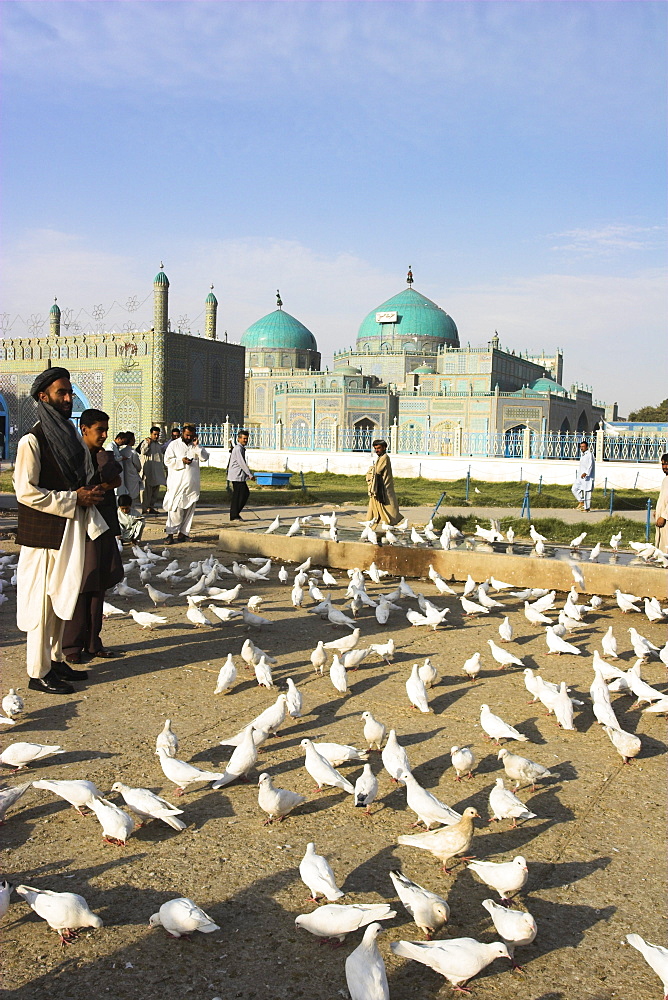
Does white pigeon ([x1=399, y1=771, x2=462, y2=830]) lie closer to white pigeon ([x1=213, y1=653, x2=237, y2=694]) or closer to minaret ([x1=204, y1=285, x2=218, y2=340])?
white pigeon ([x1=213, y1=653, x2=237, y2=694])

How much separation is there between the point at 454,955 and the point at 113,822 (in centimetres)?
119

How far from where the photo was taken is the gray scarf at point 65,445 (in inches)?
156

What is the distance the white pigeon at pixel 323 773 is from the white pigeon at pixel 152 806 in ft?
1.74

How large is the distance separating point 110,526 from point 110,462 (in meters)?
0.39

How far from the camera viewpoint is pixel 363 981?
6.01 feet

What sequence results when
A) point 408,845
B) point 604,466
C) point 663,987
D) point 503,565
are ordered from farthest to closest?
point 604,466, point 503,565, point 408,845, point 663,987

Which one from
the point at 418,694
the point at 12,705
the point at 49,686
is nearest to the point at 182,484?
the point at 49,686

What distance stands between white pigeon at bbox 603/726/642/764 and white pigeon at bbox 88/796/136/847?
1.96 metres

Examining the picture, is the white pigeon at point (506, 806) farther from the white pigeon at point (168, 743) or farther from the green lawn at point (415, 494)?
the green lawn at point (415, 494)

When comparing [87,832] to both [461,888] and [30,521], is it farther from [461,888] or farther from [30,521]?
[30,521]

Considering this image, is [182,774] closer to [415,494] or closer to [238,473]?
[238,473]

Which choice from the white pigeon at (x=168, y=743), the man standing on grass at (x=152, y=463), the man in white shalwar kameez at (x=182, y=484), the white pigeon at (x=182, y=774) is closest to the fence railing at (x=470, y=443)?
the man standing on grass at (x=152, y=463)

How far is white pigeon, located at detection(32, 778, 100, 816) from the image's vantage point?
2.70 metres

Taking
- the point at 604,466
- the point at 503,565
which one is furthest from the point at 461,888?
the point at 604,466
